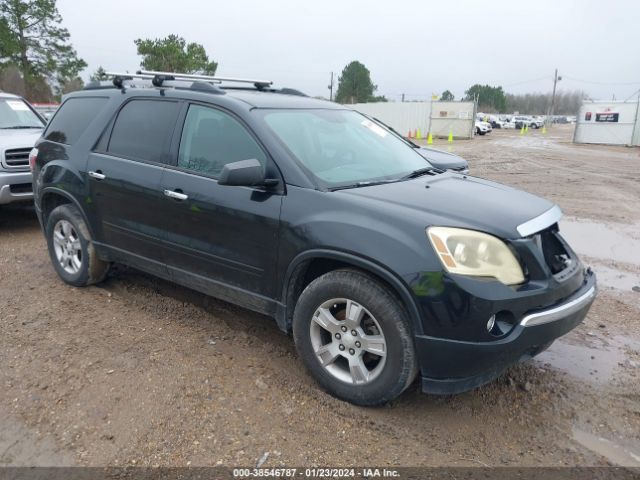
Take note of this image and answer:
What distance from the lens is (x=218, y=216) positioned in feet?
11.8

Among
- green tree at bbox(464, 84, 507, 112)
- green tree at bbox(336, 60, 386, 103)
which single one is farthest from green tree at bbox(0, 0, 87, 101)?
green tree at bbox(464, 84, 507, 112)

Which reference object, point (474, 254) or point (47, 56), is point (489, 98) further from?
point (474, 254)

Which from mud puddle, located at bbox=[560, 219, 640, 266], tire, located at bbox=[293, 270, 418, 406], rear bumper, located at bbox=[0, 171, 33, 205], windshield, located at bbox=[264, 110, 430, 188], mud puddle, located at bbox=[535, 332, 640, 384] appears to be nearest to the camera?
tire, located at bbox=[293, 270, 418, 406]

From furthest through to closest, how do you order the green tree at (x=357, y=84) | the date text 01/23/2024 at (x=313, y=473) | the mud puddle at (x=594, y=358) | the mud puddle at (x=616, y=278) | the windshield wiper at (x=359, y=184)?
the green tree at (x=357, y=84) → the mud puddle at (x=616, y=278) → the mud puddle at (x=594, y=358) → the windshield wiper at (x=359, y=184) → the date text 01/23/2024 at (x=313, y=473)

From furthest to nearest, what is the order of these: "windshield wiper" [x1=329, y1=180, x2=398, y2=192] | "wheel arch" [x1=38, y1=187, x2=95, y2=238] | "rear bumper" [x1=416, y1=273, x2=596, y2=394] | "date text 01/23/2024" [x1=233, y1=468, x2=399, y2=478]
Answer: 1. "wheel arch" [x1=38, y1=187, x2=95, y2=238]
2. "windshield wiper" [x1=329, y1=180, x2=398, y2=192]
3. "rear bumper" [x1=416, y1=273, x2=596, y2=394]
4. "date text 01/23/2024" [x1=233, y1=468, x2=399, y2=478]

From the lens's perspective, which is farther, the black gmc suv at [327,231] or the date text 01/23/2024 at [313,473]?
the black gmc suv at [327,231]

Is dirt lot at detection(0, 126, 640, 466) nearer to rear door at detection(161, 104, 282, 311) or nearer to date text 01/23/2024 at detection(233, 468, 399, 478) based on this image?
date text 01/23/2024 at detection(233, 468, 399, 478)

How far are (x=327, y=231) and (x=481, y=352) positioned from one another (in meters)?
Answer: 1.07

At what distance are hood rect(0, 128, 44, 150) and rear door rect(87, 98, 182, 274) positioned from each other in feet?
11.5

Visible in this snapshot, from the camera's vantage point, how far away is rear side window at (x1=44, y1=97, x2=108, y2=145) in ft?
15.7

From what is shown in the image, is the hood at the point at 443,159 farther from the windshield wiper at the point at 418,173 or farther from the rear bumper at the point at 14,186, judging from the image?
the rear bumper at the point at 14,186

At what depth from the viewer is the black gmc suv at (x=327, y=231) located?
282 centimetres

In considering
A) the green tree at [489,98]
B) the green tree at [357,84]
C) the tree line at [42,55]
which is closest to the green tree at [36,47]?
the tree line at [42,55]

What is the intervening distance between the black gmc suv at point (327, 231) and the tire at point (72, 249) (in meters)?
0.03
